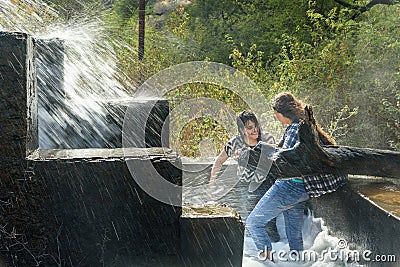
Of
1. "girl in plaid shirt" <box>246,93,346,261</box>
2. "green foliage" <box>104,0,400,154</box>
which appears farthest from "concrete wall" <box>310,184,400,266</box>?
"green foliage" <box>104,0,400,154</box>

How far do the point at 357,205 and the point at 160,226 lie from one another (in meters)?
2.42

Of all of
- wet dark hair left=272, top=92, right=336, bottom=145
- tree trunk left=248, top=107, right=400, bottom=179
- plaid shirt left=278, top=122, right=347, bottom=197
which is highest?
wet dark hair left=272, top=92, right=336, bottom=145

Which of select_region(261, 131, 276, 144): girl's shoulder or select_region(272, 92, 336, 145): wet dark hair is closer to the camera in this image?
select_region(272, 92, 336, 145): wet dark hair

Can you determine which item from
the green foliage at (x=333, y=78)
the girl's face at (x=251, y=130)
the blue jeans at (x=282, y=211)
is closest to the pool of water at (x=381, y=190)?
the blue jeans at (x=282, y=211)

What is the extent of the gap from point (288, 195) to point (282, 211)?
0.61 ft

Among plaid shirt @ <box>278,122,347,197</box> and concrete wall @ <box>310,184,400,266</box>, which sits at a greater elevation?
plaid shirt @ <box>278,122,347,197</box>

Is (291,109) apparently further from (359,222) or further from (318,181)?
(359,222)

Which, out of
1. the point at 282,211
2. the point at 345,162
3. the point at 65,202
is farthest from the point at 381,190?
the point at 65,202

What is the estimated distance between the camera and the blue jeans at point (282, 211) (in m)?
4.43

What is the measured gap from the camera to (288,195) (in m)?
4.46

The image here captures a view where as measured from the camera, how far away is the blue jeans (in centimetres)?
443

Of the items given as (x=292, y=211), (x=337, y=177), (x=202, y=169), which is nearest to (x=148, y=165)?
(x=337, y=177)

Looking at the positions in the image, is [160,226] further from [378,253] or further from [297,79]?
[297,79]

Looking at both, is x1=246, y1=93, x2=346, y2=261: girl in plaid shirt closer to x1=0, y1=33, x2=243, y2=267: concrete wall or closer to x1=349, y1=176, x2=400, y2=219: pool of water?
x1=349, y1=176, x2=400, y2=219: pool of water
